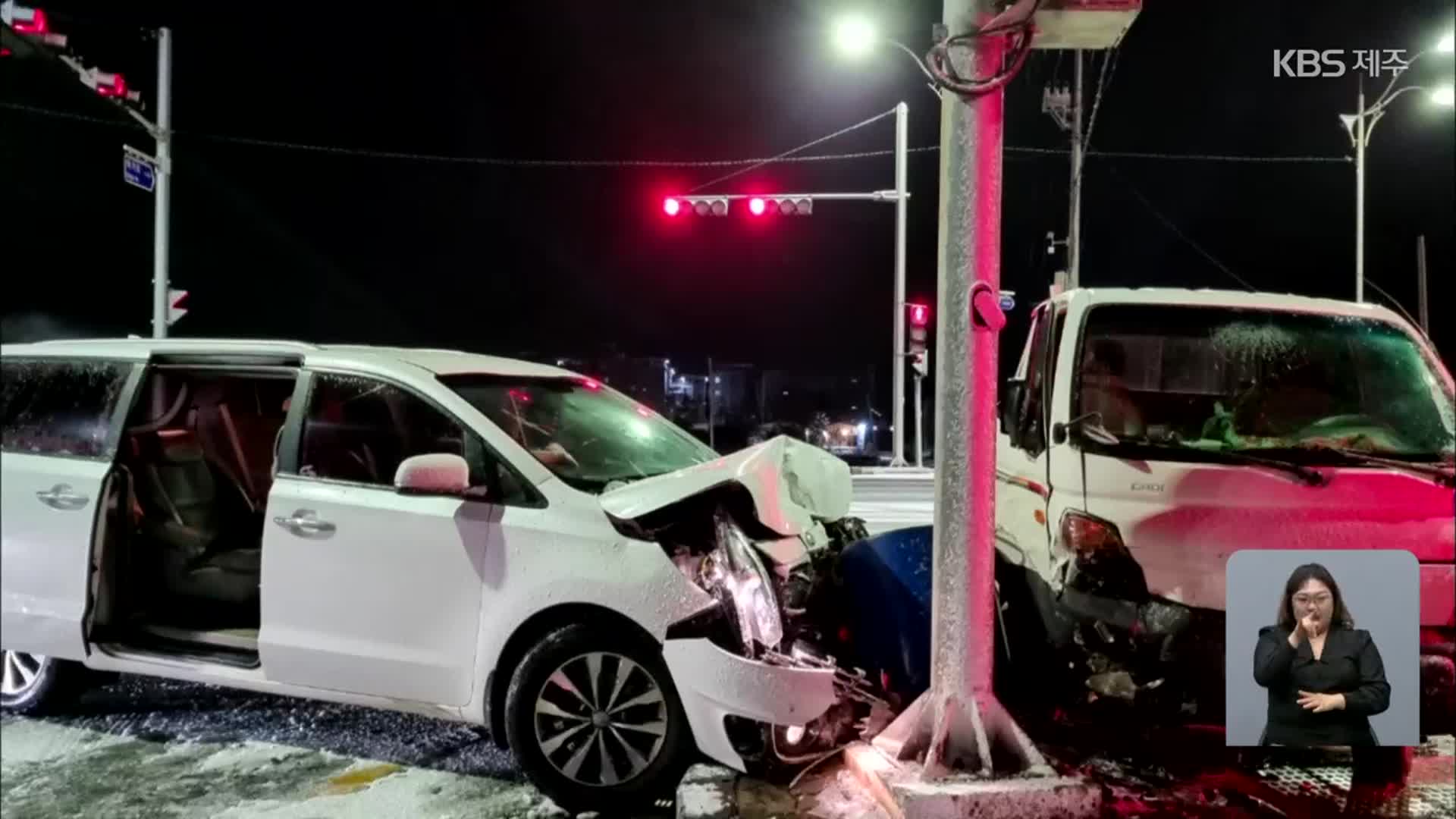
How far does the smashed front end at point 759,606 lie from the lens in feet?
12.3

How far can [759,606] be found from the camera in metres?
3.93

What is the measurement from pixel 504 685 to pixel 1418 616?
3.20 metres

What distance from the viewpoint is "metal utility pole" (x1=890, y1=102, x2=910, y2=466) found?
15.1 metres

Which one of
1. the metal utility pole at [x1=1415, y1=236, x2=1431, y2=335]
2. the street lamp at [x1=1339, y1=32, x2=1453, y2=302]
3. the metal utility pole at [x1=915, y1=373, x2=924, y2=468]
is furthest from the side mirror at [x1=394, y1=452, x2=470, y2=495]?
the metal utility pole at [x1=915, y1=373, x2=924, y2=468]

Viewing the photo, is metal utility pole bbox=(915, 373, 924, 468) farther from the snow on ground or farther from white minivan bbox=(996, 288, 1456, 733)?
the snow on ground

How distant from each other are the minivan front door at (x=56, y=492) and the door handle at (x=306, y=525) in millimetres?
1033

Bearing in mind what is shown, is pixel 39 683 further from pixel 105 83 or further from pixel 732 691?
pixel 105 83

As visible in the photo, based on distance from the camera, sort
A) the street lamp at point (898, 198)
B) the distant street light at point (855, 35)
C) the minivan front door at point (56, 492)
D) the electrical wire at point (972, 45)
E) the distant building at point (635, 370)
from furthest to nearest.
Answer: the distant building at point (635, 370), the street lamp at point (898, 198), the distant street light at point (855, 35), the minivan front door at point (56, 492), the electrical wire at point (972, 45)

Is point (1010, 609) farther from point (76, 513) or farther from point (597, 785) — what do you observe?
point (76, 513)

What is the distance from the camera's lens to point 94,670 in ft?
16.8

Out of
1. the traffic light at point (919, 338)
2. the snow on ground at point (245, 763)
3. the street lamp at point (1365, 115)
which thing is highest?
the street lamp at point (1365, 115)

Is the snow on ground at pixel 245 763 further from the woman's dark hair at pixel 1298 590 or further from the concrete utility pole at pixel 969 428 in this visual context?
the woman's dark hair at pixel 1298 590

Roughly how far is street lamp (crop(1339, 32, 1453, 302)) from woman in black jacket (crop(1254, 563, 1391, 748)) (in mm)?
3429

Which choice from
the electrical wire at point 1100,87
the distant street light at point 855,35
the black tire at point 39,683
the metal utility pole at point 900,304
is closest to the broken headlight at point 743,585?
the black tire at point 39,683
